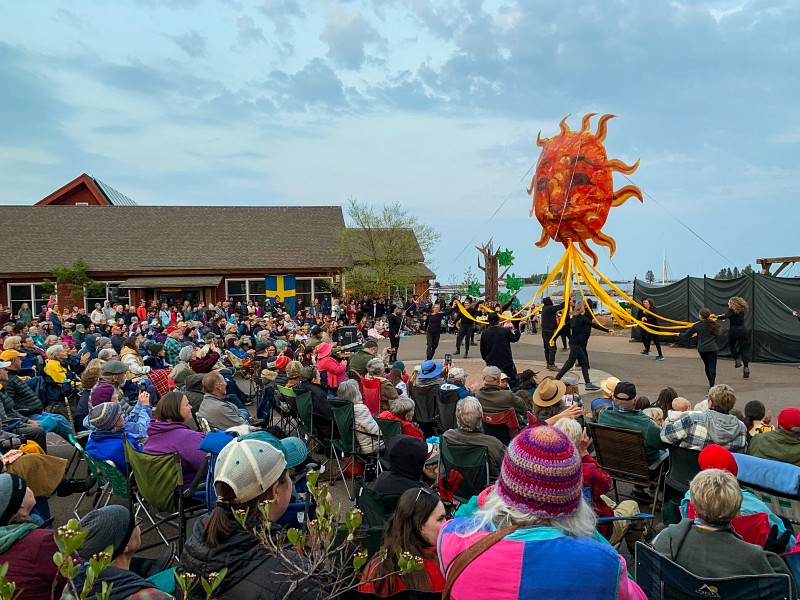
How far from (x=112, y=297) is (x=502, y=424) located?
83.8ft

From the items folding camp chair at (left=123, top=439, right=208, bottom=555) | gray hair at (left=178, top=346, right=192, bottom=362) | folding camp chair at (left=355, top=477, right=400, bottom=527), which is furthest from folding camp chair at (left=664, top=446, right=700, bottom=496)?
gray hair at (left=178, top=346, right=192, bottom=362)

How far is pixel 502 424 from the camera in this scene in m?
5.87

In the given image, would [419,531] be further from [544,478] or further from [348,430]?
[348,430]

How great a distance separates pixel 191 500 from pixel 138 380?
4603mm

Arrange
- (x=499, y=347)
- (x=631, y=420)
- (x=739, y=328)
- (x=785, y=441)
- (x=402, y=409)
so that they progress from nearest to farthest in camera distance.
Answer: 1. (x=785, y=441)
2. (x=631, y=420)
3. (x=402, y=409)
4. (x=499, y=347)
5. (x=739, y=328)

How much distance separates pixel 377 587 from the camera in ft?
7.88

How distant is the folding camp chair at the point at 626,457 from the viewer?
5031mm

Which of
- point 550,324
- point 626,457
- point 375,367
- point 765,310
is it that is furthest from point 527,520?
point 765,310

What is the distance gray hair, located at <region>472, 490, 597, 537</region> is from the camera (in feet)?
5.78

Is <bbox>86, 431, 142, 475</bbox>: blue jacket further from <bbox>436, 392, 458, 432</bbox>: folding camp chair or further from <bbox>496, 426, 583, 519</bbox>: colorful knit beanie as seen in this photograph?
<bbox>496, 426, 583, 519</bbox>: colorful knit beanie

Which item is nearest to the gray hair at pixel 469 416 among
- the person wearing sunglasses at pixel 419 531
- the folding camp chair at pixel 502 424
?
the folding camp chair at pixel 502 424

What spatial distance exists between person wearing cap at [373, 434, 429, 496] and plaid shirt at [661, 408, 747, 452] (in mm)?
2369

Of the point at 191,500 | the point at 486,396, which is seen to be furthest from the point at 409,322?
the point at 191,500

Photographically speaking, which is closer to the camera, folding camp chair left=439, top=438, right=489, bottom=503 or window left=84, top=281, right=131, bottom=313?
folding camp chair left=439, top=438, right=489, bottom=503
